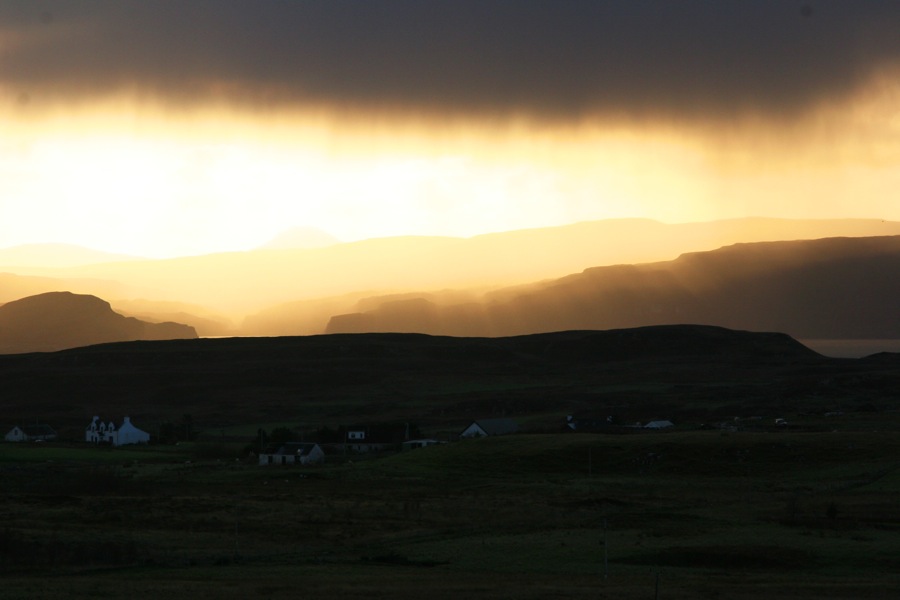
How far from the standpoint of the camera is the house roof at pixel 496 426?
137500 mm

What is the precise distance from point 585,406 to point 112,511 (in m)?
131

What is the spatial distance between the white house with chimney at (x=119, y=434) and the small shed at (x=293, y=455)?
36.3 meters

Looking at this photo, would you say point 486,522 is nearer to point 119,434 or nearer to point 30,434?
point 119,434

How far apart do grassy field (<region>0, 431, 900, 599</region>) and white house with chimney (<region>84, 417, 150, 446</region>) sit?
108 ft

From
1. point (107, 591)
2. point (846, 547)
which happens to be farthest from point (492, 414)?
point (107, 591)

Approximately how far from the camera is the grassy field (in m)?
45.6

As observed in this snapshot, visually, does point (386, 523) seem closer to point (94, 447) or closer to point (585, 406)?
point (94, 447)

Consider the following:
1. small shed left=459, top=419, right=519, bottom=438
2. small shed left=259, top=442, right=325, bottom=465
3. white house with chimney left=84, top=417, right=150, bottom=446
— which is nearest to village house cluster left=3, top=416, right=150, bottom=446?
white house with chimney left=84, top=417, right=150, bottom=446

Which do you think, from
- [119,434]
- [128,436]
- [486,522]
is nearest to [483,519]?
[486,522]

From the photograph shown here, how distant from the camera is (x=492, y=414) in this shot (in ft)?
630

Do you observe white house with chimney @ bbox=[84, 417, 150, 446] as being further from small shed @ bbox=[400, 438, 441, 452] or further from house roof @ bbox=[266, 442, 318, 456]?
house roof @ bbox=[266, 442, 318, 456]

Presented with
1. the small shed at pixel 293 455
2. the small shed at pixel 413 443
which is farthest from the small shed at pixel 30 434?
the small shed at pixel 293 455

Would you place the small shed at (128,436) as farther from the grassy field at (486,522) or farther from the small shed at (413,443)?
the small shed at (413,443)

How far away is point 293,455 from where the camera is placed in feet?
382
